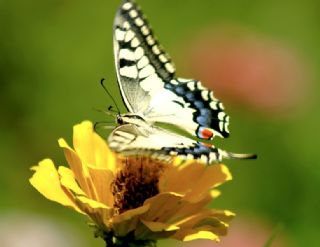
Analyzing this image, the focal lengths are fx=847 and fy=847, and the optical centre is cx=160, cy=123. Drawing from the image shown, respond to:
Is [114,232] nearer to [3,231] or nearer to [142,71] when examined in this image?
[142,71]

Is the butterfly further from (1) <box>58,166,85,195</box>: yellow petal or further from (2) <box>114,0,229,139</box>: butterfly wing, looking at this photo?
(1) <box>58,166,85,195</box>: yellow petal

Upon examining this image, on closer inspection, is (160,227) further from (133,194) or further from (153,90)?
(153,90)

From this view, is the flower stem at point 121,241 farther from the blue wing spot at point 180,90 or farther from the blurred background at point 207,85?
the blurred background at point 207,85

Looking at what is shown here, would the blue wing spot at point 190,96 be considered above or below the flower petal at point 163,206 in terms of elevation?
above

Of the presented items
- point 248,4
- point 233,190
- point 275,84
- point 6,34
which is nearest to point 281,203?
point 233,190

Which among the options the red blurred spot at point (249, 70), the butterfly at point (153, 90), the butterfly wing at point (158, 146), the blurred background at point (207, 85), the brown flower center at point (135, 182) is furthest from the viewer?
the red blurred spot at point (249, 70)

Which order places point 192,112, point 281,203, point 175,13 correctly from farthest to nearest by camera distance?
point 175,13 < point 281,203 < point 192,112

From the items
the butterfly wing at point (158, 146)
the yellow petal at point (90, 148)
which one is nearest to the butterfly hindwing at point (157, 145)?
the butterfly wing at point (158, 146)
